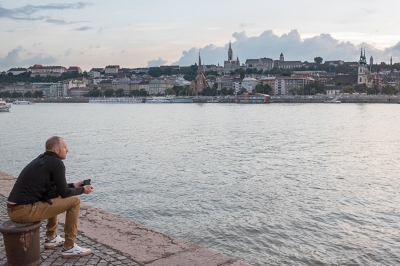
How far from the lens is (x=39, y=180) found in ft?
13.5

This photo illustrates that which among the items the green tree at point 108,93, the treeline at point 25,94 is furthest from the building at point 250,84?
the treeline at point 25,94

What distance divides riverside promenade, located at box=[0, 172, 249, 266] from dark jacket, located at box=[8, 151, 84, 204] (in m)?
0.64

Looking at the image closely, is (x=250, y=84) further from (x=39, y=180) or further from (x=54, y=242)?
(x=39, y=180)

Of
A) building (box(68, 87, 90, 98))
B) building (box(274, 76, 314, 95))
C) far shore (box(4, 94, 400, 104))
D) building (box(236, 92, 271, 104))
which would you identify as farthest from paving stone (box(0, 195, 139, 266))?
building (box(68, 87, 90, 98))

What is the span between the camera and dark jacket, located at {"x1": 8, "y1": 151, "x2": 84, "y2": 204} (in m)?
4.09

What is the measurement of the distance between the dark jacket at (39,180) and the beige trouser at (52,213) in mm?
78

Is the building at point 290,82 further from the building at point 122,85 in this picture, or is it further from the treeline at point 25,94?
the treeline at point 25,94

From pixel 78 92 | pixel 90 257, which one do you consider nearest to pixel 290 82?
pixel 78 92

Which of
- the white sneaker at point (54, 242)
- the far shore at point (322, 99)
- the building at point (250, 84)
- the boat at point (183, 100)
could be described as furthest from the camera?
the building at point (250, 84)

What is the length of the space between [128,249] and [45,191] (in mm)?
1050

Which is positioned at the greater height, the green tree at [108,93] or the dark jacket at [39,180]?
the green tree at [108,93]

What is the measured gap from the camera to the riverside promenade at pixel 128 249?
14.2 feet

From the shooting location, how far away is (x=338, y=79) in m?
148

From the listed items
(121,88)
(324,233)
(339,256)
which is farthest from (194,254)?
(121,88)
